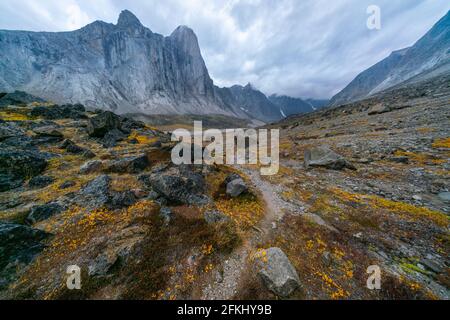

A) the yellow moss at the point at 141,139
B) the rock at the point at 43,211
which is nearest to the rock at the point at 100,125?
the yellow moss at the point at 141,139

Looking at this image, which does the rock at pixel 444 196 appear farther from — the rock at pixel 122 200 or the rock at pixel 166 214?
the rock at pixel 122 200

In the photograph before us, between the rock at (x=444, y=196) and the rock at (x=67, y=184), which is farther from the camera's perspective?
the rock at (x=67, y=184)

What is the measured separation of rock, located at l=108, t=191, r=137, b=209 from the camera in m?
10.9

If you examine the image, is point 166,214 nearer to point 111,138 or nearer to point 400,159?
point 400,159

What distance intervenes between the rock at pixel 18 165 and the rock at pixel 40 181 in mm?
1154

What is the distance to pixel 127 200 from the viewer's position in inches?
442

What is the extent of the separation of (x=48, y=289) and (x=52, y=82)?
679 ft

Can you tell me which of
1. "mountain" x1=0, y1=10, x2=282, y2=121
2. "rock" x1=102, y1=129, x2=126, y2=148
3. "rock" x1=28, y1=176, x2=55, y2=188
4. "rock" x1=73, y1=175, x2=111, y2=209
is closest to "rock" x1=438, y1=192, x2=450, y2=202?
"rock" x1=73, y1=175, x2=111, y2=209

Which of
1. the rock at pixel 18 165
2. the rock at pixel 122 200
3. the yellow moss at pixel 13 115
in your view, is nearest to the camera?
the rock at pixel 122 200

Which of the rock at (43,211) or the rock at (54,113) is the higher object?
the rock at (54,113)

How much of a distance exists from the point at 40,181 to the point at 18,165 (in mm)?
2731

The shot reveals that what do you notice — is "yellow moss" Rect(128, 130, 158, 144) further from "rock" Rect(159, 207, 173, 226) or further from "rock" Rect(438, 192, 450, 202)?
"rock" Rect(438, 192, 450, 202)

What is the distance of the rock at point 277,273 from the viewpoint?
20.6 ft

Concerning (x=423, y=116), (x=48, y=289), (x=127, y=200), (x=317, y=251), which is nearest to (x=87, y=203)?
(x=127, y=200)
